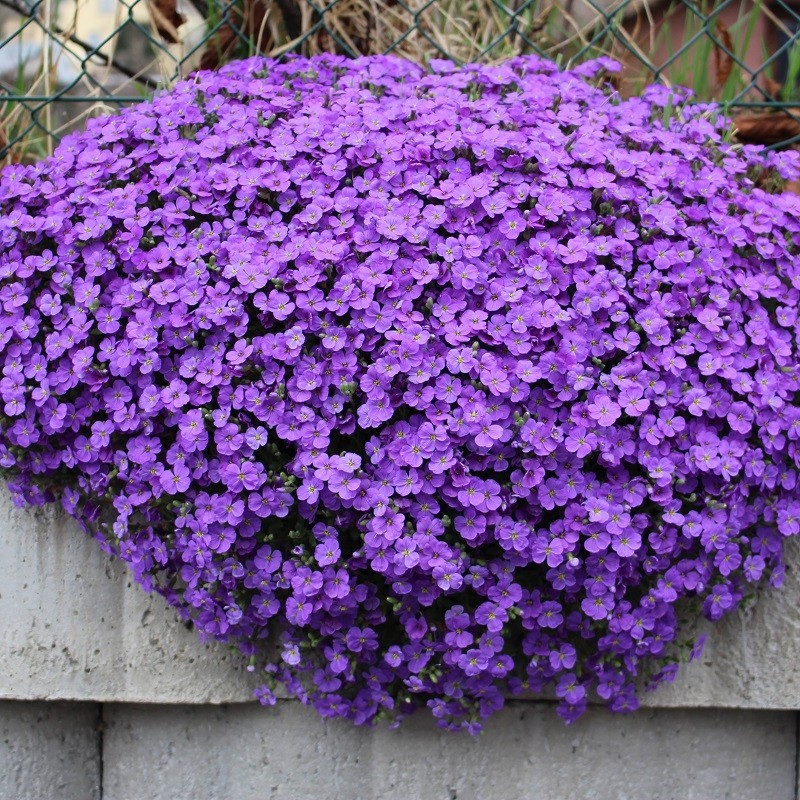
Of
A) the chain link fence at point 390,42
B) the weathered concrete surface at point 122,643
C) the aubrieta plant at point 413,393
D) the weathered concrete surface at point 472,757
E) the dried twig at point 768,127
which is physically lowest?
the weathered concrete surface at point 472,757

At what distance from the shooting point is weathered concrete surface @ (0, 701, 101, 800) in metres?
1.96

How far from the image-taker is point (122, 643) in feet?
6.23

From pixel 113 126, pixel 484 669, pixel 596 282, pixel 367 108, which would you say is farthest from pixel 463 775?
pixel 113 126

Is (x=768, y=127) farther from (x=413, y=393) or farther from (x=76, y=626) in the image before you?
(x=76, y=626)

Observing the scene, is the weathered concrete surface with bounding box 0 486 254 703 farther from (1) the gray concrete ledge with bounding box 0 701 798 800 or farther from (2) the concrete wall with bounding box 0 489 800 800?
(1) the gray concrete ledge with bounding box 0 701 798 800

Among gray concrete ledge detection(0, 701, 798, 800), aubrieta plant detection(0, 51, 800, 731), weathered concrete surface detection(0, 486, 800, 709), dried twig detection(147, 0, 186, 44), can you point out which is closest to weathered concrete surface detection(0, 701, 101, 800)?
gray concrete ledge detection(0, 701, 798, 800)

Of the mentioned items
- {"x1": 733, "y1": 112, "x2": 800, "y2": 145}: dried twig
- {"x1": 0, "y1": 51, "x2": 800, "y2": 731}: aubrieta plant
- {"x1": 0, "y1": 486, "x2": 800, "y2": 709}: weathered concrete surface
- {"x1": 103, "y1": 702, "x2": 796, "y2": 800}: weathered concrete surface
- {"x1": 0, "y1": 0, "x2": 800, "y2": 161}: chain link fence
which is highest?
{"x1": 0, "y1": 0, "x2": 800, "y2": 161}: chain link fence

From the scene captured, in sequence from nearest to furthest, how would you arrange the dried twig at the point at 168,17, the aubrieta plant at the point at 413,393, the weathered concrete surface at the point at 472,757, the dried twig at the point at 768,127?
the aubrieta plant at the point at 413,393 < the weathered concrete surface at the point at 472,757 < the dried twig at the point at 768,127 < the dried twig at the point at 168,17

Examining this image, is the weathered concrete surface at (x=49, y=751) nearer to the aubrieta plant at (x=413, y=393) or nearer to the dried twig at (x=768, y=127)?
the aubrieta plant at (x=413, y=393)

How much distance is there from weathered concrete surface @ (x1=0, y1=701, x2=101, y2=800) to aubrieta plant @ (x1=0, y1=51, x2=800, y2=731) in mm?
455

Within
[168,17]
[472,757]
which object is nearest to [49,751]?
[472,757]

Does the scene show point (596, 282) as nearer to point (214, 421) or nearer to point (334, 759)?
point (214, 421)

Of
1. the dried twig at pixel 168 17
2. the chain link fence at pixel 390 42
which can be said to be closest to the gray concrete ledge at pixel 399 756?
the chain link fence at pixel 390 42

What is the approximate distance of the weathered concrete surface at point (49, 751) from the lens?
1964mm
